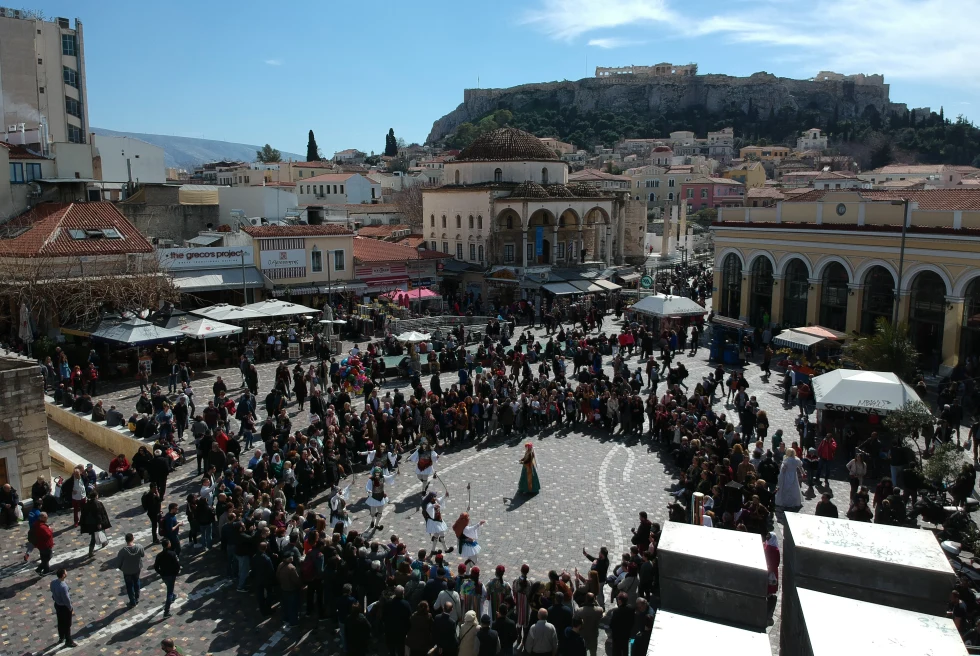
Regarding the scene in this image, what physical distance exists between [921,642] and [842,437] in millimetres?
11862

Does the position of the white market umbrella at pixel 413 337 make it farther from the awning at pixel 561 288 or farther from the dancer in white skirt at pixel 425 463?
the awning at pixel 561 288

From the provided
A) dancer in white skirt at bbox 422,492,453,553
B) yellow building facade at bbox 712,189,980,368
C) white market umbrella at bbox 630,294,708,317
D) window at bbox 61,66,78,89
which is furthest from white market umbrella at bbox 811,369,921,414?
window at bbox 61,66,78,89

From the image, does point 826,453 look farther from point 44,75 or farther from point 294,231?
point 44,75

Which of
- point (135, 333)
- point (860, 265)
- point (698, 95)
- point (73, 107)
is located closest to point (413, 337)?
point (135, 333)

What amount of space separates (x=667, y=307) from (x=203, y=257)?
17602 millimetres

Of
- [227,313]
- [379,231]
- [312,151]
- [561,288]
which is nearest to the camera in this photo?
[227,313]

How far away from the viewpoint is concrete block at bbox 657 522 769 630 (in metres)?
7.48

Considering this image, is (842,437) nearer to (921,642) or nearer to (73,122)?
(921,642)

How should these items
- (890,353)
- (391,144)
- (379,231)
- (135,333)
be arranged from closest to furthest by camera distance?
(890,353), (135,333), (379,231), (391,144)

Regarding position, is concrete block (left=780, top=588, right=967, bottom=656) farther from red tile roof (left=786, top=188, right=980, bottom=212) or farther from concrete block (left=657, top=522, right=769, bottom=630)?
red tile roof (left=786, top=188, right=980, bottom=212)

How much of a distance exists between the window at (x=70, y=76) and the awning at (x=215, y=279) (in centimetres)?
2770

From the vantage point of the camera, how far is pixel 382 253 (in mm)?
37844

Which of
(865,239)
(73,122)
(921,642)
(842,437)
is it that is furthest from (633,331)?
(73,122)

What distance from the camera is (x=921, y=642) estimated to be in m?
6.10
